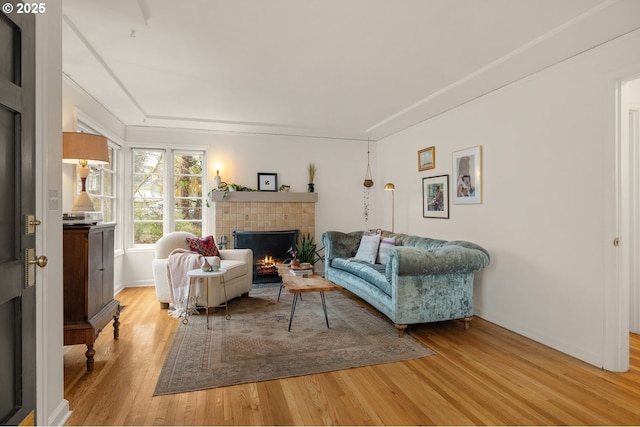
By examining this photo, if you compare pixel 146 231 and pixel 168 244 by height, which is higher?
pixel 146 231

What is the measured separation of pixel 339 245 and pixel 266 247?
4.36ft

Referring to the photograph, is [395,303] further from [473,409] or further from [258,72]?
[258,72]

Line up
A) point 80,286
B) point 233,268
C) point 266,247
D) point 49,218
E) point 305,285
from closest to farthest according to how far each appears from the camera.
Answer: point 49,218 < point 80,286 < point 305,285 < point 233,268 < point 266,247

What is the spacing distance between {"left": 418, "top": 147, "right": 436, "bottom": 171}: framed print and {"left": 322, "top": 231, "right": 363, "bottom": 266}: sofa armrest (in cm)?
146

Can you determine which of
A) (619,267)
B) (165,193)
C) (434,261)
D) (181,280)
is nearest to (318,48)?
(434,261)

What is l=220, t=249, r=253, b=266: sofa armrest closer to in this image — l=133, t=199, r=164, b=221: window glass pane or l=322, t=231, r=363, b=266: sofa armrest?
l=322, t=231, r=363, b=266: sofa armrest

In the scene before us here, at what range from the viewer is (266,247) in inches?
218

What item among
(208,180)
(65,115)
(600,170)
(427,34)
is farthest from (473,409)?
(208,180)

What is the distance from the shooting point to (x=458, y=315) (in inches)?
130

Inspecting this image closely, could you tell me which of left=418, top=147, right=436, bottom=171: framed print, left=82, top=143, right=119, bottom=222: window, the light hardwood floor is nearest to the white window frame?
left=82, top=143, right=119, bottom=222: window

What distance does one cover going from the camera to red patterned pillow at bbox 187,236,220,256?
14.4ft

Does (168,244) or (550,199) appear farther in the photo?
(168,244)

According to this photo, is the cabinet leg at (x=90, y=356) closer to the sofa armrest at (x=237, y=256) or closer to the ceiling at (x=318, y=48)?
the sofa armrest at (x=237, y=256)

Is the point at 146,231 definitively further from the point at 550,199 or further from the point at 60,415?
the point at 550,199
